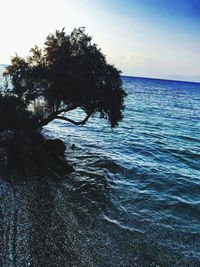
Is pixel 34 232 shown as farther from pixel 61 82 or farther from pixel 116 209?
pixel 61 82

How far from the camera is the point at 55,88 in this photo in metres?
27.4

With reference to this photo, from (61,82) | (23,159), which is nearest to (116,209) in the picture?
(23,159)

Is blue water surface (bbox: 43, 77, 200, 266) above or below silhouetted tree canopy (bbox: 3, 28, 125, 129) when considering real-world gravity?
below

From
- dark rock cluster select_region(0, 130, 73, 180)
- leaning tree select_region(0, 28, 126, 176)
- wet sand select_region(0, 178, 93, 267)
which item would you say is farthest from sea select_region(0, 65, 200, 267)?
leaning tree select_region(0, 28, 126, 176)

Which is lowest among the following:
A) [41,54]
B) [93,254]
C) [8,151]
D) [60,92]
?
[93,254]

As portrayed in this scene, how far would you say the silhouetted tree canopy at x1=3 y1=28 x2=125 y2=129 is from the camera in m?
26.9

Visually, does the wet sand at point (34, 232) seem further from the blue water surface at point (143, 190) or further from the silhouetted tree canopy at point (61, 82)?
the silhouetted tree canopy at point (61, 82)

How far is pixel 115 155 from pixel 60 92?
10.5m

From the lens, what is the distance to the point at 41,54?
28.0 meters

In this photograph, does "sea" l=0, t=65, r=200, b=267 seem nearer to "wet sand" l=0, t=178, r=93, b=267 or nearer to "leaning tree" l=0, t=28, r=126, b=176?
"wet sand" l=0, t=178, r=93, b=267

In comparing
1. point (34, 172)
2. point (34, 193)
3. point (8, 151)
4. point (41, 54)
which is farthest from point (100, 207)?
point (41, 54)

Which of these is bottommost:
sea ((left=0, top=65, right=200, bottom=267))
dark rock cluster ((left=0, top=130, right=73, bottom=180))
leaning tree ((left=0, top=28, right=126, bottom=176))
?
sea ((left=0, top=65, right=200, bottom=267))

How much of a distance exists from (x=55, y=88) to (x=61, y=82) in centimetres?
101

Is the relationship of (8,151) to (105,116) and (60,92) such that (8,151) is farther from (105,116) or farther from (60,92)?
(105,116)
